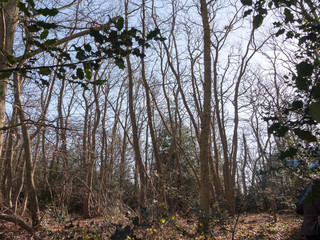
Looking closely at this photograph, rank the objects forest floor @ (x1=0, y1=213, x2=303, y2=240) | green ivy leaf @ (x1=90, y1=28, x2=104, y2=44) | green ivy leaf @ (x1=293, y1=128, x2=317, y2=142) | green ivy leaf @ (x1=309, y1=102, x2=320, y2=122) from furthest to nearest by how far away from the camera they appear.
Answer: forest floor @ (x1=0, y1=213, x2=303, y2=240)
green ivy leaf @ (x1=90, y1=28, x2=104, y2=44)
green ivy leaf @ (x1=293, y1=128, x2=317, y2=142)
green ivy leaf @ (x1=309, y1=102, x2=320, y2=122)

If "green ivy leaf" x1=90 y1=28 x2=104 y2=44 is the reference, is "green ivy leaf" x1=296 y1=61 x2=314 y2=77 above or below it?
below

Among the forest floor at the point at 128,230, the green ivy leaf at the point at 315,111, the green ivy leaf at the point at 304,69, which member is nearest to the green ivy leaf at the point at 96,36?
the green ivy leaf at the point at 304,69

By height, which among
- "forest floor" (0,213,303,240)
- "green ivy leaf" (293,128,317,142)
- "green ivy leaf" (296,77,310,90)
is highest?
"green ivy leaf" (296,77,310,90)

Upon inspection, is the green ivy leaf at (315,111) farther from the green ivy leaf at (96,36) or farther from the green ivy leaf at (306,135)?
the green ivy leaf at (96,36)

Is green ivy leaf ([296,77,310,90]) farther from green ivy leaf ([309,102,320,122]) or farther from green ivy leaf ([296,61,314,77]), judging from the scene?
green ivy leaf ([309,102,320,122])

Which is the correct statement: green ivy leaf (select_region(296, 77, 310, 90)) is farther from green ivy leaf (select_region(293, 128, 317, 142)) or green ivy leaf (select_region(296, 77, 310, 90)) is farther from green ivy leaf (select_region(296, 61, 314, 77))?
green ivy leaf (select_region(293, 128, 317, 142))

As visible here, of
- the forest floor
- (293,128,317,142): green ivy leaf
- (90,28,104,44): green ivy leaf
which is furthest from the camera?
the forest floor

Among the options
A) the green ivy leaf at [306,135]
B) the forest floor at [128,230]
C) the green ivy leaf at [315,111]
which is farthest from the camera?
the forest floor at [128,230]

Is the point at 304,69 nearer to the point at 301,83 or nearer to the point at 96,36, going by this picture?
the point at 301,83

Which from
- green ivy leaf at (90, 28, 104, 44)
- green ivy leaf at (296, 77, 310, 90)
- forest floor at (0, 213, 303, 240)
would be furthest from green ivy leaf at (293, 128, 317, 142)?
forest floor at (0, 213, 303, 240)

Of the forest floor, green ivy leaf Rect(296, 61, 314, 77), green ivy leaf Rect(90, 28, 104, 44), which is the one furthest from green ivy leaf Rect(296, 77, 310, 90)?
the forest floor

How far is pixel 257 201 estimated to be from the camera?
42.6 feet

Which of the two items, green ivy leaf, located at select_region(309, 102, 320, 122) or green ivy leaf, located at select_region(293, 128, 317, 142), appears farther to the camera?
green ivy leaf, located at select_region(293, 128, 317, 142)

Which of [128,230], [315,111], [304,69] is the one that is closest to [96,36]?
[304,69]
